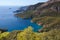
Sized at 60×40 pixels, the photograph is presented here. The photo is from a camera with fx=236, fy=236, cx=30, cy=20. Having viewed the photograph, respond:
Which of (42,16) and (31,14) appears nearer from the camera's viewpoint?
(42,16)

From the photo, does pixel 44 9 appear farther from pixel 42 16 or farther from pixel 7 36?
pixel 7 36

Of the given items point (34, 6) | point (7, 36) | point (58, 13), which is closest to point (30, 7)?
point (34, 6)

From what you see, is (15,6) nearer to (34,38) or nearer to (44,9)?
(44,9)

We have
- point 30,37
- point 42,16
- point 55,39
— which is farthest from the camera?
point 42,16

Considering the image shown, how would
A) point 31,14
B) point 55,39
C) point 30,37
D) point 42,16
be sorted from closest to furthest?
1. point 30,37
2. point 55,39
3. point 42,16
4. point 31,14

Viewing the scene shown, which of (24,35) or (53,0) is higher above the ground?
(24,35)

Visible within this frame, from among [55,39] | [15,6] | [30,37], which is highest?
[30,37]

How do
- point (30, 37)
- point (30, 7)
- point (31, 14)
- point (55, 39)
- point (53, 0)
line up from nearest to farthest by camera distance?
point (30, 37), point (55, 39), point (31, 14), point (53, 0), point (30, 7)

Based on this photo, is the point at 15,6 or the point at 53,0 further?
the point at 15,6

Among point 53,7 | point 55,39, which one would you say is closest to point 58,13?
point 53,7
